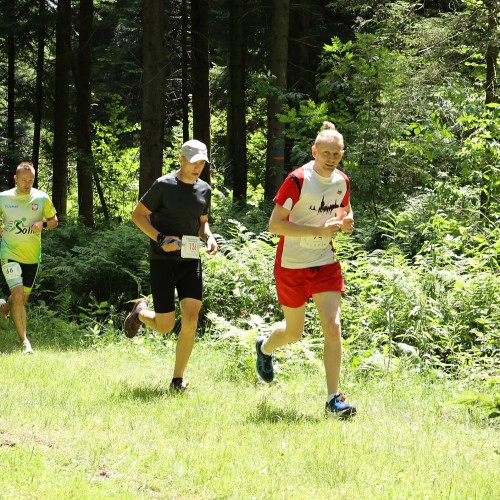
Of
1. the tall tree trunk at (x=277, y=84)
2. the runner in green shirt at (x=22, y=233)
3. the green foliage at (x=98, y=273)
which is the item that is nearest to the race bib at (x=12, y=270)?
the runner in green shirt at (x=22, y=233)

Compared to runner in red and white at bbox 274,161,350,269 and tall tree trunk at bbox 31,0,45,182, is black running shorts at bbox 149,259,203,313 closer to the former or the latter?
runner in red and white at bbox 274,161,350,269

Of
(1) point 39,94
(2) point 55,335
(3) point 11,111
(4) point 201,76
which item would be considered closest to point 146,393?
(2) point 55,335

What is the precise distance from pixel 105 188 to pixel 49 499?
25.0 m

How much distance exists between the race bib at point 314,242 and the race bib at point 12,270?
4.92 meters

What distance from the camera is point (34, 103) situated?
29.9 metres

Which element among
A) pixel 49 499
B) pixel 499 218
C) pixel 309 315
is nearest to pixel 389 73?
pixel 499 218

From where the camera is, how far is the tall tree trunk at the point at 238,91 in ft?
68.8

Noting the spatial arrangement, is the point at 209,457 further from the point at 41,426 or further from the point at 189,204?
the point at 189,204

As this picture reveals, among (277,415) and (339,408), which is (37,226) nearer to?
(277,415)

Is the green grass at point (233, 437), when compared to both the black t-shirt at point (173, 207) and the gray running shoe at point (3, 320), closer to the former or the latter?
the black t-shirt at point (173, 207)

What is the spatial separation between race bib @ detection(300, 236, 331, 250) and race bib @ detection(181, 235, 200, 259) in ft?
3.90

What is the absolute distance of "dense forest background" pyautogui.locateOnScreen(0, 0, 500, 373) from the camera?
914 centimetres

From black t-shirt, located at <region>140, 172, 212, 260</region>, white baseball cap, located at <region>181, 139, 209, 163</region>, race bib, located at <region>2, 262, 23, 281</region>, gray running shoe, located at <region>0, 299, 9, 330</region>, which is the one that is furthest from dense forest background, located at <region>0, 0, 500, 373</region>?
white baseball cap, located at <region>181, 139, 209, 163</region>

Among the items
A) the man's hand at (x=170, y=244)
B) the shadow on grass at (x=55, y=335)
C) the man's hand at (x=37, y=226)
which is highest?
the man's hand at (x=170, y=244)
